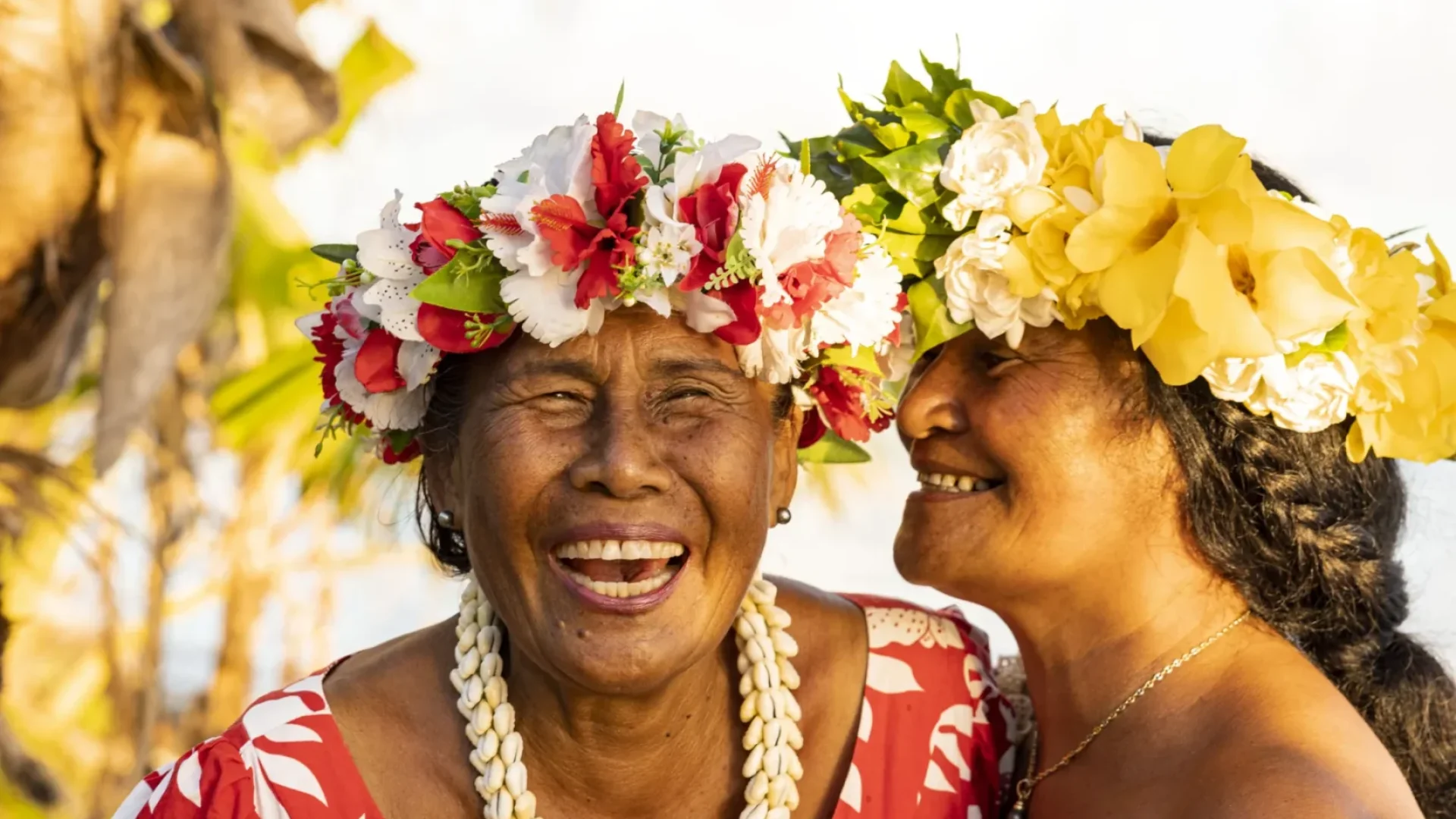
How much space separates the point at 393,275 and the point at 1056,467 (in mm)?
Result: 1260

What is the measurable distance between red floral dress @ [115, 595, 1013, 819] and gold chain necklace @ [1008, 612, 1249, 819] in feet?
0.36

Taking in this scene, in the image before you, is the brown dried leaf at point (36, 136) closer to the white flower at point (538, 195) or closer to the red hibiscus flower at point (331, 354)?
the red hibiscus flower at point (331, 354)

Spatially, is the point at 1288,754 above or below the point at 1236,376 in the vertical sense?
below

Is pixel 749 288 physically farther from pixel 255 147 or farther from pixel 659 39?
pixel 659 39

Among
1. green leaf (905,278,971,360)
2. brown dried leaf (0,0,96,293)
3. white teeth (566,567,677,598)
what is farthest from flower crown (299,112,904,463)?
brown dried leaf (0,0,96,293)

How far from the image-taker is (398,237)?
2893 millimetres

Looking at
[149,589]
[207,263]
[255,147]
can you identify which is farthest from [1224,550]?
[255,147]

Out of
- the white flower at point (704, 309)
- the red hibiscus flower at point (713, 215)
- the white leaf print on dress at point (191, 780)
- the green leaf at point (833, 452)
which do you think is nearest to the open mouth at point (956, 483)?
the green leaf at point (833, 452)

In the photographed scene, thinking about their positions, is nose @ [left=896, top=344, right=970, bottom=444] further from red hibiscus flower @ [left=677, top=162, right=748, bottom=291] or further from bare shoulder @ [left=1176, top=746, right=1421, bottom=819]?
bare shoulder @ [left=1176, top=746, right=1421, bottom=819]

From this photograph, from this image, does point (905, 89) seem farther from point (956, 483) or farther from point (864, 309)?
point (956, 483)

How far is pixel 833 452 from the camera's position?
142 inches

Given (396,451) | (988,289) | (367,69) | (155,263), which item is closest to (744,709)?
(396,451)

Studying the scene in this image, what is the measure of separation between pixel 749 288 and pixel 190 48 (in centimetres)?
352

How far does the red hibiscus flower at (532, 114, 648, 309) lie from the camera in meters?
2.67
